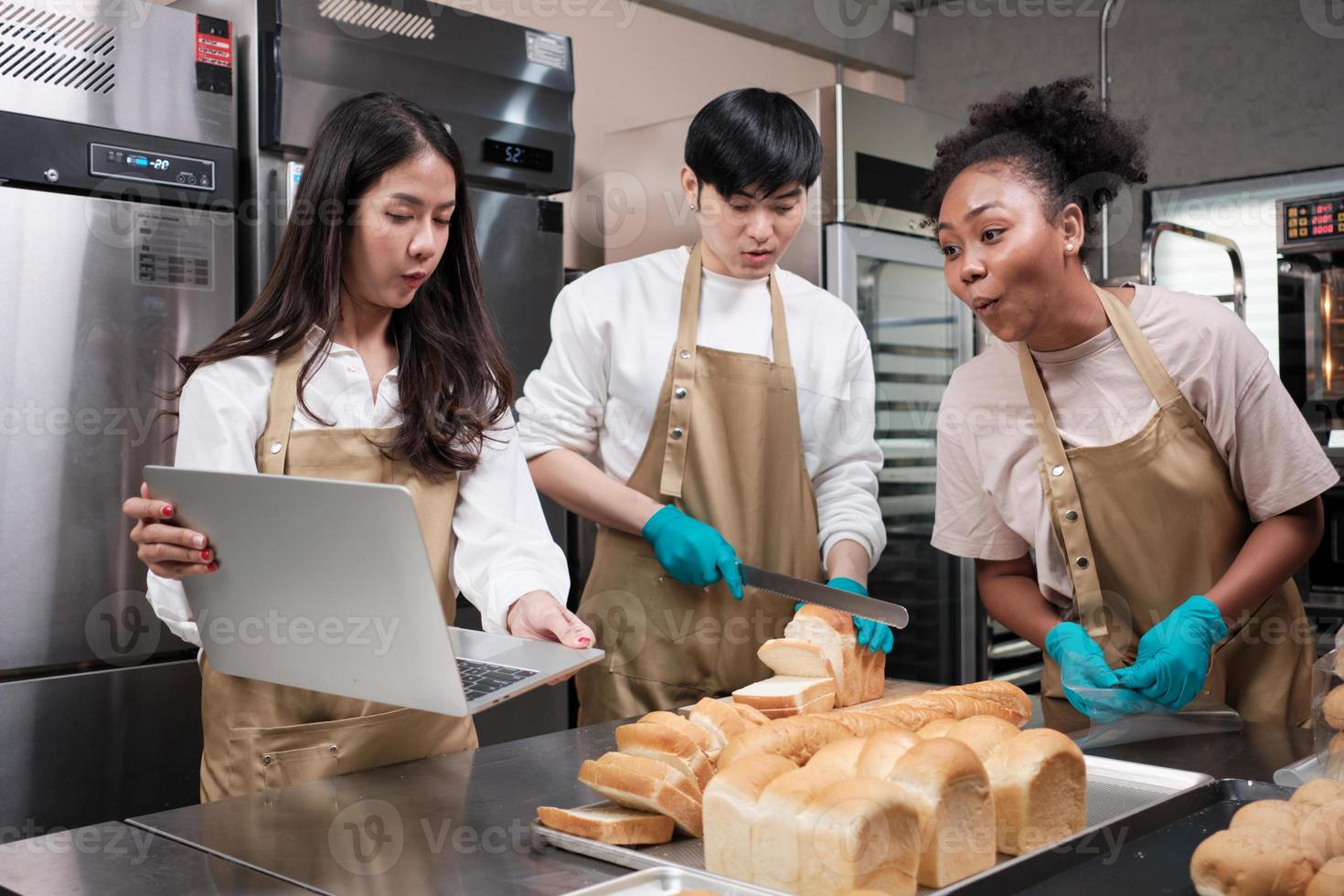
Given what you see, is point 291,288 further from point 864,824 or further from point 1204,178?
point 1204,178

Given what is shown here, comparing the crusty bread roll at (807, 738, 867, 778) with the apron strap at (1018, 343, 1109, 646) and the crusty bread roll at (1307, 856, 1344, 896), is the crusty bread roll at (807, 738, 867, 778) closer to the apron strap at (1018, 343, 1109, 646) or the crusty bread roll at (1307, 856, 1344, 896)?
the crusty bread roll at (1307, 856, 1344, 896)

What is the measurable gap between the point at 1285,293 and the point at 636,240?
1.96 m

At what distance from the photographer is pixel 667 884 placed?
109 centimetres

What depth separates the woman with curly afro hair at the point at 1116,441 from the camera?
5.86ft

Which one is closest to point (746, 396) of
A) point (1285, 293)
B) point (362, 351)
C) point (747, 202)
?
point (747, 202)

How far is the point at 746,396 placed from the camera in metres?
2.33

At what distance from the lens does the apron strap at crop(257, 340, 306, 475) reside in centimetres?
163

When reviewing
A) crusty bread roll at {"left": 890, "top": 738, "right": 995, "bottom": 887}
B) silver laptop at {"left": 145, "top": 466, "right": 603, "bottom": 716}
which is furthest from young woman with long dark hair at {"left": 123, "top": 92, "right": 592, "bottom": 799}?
crusty bread roll at {"left": 890, "top": 738, "right": 995, "bottom": 887}

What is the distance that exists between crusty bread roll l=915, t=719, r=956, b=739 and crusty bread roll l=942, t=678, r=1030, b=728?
220mm

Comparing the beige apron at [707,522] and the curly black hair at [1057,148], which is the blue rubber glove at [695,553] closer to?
the beige apron at [707,522]

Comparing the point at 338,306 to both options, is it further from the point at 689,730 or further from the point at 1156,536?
the point at 1156,536

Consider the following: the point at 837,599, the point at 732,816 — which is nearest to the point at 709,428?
the point at 837,599

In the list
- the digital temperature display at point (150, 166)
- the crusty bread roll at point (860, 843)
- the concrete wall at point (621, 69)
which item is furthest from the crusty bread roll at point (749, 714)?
the concrete wall at point (621, 69)

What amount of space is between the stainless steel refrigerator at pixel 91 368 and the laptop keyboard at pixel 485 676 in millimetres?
1303
